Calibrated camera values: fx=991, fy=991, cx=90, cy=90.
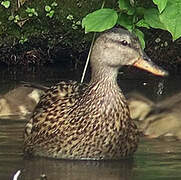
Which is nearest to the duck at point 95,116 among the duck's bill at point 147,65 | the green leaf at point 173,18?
the duck's bill at point 147,65

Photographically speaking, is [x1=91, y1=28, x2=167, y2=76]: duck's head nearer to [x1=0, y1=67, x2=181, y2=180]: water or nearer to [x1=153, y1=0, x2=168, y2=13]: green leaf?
[x1=153, y1=0, x2=168, y2=13]: green leaf

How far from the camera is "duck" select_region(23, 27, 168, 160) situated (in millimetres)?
5477

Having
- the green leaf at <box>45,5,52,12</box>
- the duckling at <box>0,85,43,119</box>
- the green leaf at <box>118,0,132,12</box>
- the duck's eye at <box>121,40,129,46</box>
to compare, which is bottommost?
the duckling at <box>0,85,43,119</box>

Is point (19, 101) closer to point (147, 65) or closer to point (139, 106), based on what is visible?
point (139, 106)

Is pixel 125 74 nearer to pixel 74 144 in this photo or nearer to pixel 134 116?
pixel 134 116

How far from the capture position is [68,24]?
7.33 m

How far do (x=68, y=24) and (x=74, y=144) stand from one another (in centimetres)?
202

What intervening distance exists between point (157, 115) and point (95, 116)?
101 cm

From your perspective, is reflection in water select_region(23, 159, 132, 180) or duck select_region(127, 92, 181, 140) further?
duck select_region(127, 92, 181, 140)

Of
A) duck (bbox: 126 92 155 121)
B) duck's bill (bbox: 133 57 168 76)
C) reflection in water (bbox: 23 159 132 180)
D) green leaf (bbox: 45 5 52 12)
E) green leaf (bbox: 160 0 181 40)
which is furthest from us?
green leaf (bbox: 45 5 52 12)

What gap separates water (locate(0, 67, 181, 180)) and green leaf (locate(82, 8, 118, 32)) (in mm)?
748

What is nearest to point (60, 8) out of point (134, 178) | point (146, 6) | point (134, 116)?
point (146, 6)

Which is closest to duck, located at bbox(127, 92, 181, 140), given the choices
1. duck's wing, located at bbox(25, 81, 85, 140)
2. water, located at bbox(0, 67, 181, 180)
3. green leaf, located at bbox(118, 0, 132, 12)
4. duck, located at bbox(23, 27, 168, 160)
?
water, located at bbox(0, 67, 181, 180)

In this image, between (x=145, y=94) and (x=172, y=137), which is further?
(x=145, y=94)
